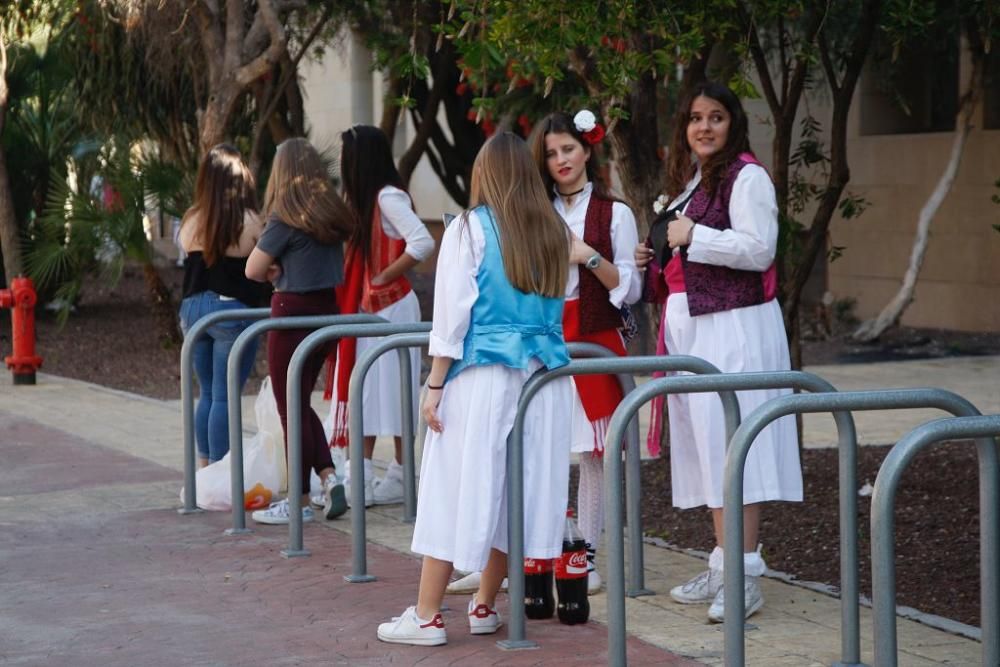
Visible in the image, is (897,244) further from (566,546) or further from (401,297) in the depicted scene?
(566,546)

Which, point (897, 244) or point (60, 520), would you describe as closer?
point (60, 520)

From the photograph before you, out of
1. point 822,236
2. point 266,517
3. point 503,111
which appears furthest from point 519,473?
point 503,111

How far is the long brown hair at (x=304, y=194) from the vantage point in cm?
745

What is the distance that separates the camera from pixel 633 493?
6.10 metres

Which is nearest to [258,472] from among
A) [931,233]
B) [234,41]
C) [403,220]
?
[403,220]

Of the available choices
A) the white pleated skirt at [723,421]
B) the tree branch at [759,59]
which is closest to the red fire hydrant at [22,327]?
the tree branch at [759,59]

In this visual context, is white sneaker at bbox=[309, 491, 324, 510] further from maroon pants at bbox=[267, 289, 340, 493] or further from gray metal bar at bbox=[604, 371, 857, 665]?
gray metal bar at bbox=[604, 371, 857, 665]

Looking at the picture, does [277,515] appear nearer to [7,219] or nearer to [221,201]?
[221,201]

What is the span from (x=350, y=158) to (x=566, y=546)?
2.74 metres

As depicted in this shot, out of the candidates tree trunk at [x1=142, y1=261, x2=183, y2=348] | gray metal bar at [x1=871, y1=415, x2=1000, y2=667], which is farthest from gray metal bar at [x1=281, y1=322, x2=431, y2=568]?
tree trunk at [x1=142, y1=261, x2=183, y2=348]

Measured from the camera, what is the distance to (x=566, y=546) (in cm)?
573

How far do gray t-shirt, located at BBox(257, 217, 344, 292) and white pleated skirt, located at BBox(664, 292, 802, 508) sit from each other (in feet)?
7.11

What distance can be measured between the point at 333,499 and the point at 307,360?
0.68m

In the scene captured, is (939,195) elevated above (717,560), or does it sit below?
above
